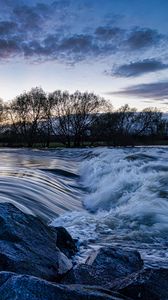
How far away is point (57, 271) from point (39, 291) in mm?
2025

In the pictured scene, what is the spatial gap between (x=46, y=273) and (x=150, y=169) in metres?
14.4

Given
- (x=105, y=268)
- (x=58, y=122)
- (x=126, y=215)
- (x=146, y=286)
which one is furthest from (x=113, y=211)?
(x=58, y=122)

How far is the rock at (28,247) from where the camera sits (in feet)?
17.0

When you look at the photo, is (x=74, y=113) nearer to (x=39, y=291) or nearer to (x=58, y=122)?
(x=58, y=122)

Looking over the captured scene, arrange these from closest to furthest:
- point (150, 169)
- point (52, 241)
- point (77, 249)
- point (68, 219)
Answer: point (52, 241), point (77, 249), point (68, 219), point (150, 169)

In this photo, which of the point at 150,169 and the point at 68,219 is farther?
the point at 150,169

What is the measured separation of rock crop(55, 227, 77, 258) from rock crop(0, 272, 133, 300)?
326 cm

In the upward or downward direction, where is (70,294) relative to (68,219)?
upward

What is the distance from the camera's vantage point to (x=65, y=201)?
1314 cm

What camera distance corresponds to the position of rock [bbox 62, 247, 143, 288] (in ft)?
17.4

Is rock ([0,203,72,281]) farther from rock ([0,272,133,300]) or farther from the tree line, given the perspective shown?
the tree line

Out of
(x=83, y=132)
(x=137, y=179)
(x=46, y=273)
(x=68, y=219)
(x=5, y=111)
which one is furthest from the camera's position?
(x=5, y=111)

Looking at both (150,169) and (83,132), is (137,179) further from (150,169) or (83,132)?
(83,132)

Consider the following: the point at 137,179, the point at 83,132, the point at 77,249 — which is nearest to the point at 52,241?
the point at 77,249
